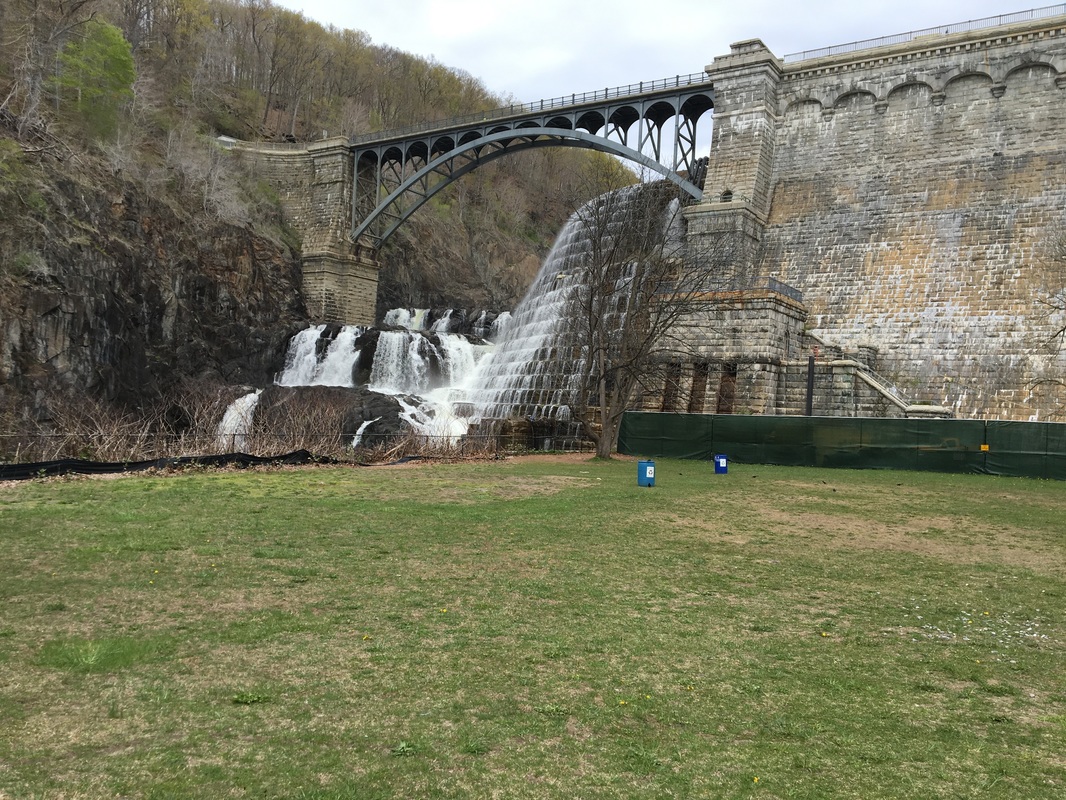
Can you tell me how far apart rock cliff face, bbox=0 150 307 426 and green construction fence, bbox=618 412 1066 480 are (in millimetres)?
20656

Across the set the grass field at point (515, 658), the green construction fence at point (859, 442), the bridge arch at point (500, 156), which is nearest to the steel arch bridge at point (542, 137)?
the bridge arch at point (500, 156)

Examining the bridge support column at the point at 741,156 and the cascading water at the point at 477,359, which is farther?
the bridge support column at the point at 741,156

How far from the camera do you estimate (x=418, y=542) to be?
33.2ft

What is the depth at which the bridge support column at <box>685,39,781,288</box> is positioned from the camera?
35.6 metres

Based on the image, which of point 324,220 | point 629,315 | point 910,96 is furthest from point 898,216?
point 324,220

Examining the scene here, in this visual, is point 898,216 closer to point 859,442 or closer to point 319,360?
point 859,442

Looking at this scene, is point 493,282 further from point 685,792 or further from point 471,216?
point 685,792

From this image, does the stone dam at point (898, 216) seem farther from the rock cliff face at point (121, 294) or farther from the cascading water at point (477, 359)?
the rock cliff face at point (121, 294)

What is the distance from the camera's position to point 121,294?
34.3m

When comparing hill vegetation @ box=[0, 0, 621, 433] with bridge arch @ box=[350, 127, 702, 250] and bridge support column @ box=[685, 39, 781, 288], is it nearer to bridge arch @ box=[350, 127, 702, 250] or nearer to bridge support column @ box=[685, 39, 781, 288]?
bridge arch @ box=[350, 127, 702, 250]

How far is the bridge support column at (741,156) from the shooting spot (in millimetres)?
35562

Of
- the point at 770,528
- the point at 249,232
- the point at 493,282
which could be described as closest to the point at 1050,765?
the point at 770,528

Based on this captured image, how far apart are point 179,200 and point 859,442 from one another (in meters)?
37.5

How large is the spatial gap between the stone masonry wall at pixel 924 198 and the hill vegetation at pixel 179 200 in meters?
9.90
